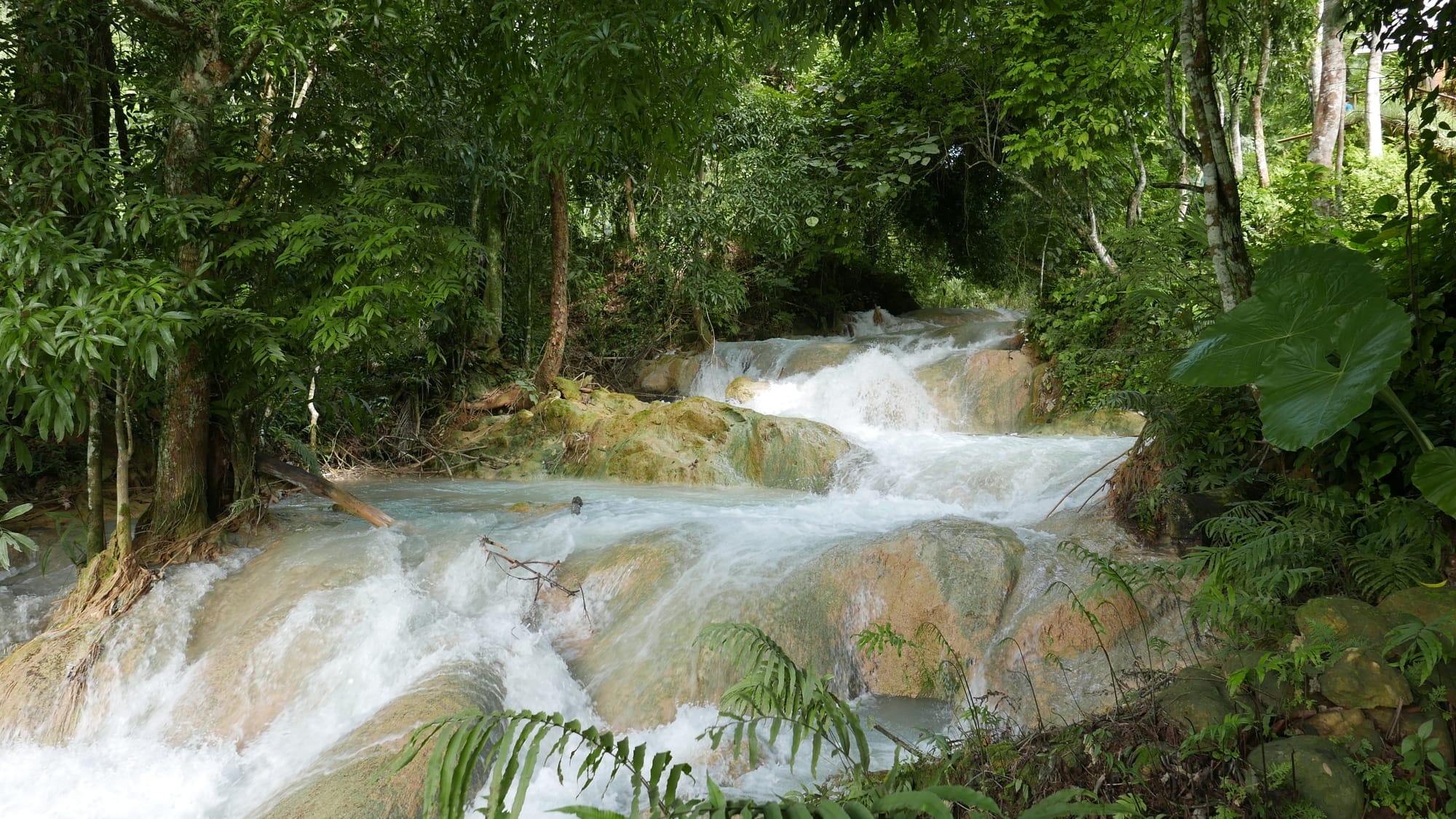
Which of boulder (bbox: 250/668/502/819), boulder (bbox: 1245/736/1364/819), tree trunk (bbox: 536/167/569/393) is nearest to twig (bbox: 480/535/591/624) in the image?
boulder (bbox: 250/668/502/819)

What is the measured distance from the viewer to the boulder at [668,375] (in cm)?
1203

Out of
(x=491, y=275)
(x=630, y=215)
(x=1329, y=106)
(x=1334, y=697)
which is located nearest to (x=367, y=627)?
(x=1334, y=697)

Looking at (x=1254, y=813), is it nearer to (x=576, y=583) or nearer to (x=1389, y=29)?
(x=1389, y=29)

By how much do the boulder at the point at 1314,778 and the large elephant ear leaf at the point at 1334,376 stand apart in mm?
841

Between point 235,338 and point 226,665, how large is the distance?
173cm

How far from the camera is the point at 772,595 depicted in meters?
4.37

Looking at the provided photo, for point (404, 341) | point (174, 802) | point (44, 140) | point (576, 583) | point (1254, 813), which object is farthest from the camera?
point (404, 341)

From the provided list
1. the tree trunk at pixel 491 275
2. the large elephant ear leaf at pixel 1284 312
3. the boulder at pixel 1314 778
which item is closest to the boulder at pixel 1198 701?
the boulder at pixel 1314 778

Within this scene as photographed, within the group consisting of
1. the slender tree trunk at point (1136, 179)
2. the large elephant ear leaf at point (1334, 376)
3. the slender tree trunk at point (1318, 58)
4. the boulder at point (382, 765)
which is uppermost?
the slender tree trunk at point (1318, 58)

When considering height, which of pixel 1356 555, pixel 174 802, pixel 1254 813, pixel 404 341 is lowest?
pixel 174 802

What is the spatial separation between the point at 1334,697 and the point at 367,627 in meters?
4.29

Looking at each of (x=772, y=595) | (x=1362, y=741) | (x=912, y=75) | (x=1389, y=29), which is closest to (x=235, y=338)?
(x=772, y=595)

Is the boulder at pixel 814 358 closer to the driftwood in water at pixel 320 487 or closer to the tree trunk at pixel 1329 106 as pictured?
the tree trunk at pixel 1329 106

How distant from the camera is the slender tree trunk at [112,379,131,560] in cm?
437
